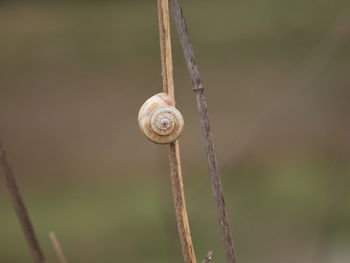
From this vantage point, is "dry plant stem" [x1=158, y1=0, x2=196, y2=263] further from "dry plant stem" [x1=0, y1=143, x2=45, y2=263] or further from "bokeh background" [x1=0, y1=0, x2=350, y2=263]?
"bokeh background" [x1=0, y1=0, x2=350, y2=263]

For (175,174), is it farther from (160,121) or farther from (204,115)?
(160,121)

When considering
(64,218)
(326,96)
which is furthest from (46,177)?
(326,96)

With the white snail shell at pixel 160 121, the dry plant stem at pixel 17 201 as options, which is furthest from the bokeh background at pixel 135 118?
the dry plant stem at pixel 17 201

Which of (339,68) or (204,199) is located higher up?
(339,68)

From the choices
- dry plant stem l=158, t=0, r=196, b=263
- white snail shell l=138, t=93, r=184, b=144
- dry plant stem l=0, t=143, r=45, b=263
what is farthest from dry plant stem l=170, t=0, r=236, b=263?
dry plant stem l=0, t=143, r=45, b=263

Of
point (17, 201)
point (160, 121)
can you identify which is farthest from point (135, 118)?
point (17, 201)

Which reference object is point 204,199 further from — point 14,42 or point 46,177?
point 14,42
